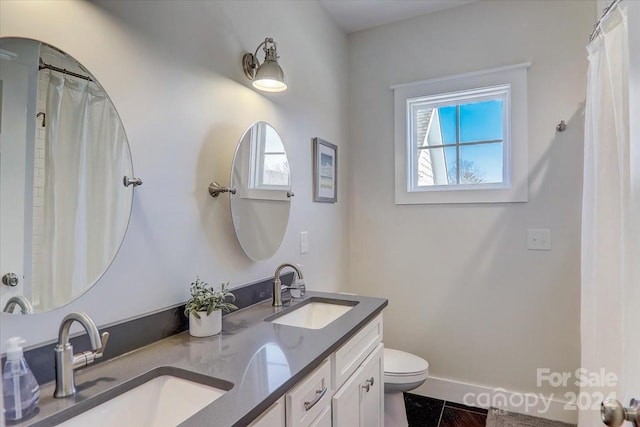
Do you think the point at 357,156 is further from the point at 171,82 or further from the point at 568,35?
the point at 171,82

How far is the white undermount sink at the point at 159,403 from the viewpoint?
86cm

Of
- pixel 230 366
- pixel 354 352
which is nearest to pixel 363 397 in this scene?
pixel 354 352

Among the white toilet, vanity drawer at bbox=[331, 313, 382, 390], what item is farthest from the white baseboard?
vanity drawer at bbox=[331, 313, 382, 390]

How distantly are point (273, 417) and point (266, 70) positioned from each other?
1293 mm

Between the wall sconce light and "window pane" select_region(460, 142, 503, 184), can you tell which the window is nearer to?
the wall sconce light

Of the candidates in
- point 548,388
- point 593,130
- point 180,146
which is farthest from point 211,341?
point 548,388

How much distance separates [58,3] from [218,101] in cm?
60

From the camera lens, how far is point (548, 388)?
2.15m

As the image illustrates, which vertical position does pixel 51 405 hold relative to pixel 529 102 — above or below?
below

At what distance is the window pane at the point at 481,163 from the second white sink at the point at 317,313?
51.8 inches

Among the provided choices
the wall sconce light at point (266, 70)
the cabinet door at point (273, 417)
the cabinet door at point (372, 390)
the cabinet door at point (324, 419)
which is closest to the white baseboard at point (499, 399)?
the cabinet door at point (372, 390)

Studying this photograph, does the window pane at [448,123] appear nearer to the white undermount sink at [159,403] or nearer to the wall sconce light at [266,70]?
the wall sconce light at [266,70]

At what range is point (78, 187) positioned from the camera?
0.96 metres

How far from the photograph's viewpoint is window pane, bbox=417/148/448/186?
2.48 meters
